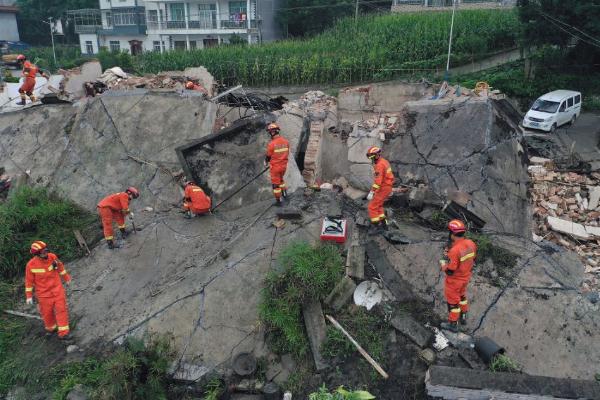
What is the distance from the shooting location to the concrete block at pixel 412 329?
19.7 feet

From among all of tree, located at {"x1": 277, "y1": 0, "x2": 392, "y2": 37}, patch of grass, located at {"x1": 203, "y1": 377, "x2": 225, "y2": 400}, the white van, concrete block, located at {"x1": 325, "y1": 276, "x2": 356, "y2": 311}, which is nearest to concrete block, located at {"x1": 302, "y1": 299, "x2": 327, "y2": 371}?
concrete block, located at {"x1": 325, "y1": 276, "x2": 356, "y2": 311}

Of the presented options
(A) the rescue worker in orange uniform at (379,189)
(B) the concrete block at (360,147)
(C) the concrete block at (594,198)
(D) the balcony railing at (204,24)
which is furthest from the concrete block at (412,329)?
(D) the balcony railing at (204,24)

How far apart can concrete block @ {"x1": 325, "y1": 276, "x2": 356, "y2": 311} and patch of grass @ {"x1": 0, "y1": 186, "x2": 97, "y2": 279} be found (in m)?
4.87

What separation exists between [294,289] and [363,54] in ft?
67.4

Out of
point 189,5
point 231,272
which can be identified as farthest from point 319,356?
point 189,5

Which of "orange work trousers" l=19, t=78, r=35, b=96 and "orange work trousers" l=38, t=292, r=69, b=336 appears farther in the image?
"orange work trousers" l=19, t=78, r=35, b=96

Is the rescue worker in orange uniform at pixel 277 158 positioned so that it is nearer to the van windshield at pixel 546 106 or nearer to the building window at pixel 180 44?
the van windshield at pixel 546 106

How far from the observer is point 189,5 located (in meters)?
34.9

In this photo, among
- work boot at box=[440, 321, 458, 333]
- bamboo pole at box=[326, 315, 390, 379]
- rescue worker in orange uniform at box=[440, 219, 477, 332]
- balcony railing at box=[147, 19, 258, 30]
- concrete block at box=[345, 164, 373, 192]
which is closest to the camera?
bamboo pole at box=[326, 315, 390, 379]

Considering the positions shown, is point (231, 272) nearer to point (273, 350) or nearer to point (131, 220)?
point (273, 350)

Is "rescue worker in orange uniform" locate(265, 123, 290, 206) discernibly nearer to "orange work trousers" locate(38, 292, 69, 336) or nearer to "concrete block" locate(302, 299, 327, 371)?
"concrete block" locate(302, 299, 327, 371)

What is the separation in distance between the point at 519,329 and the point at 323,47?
881 inches

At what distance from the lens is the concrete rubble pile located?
889 centimetres

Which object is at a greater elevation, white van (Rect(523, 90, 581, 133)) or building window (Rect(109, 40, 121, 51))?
building window (Rect(109, 40, 121, 51))
